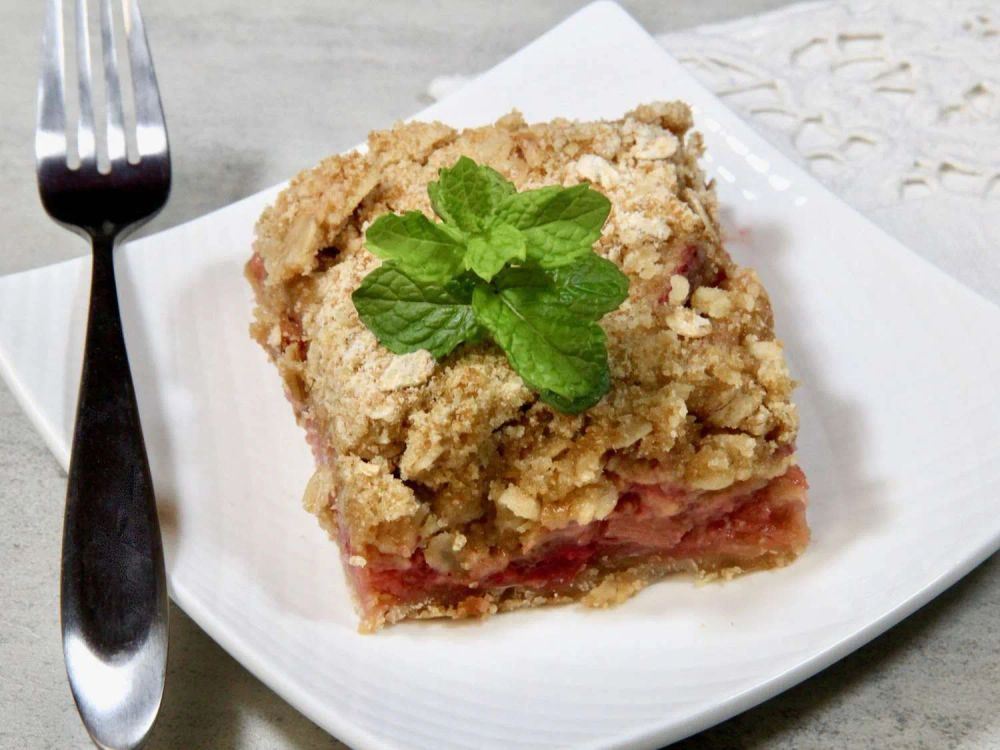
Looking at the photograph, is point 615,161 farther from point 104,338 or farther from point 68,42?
point 68,42

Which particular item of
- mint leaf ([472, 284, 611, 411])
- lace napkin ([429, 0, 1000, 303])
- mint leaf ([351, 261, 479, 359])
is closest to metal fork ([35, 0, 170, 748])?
mint leaf ([351, 261, 479, 359])

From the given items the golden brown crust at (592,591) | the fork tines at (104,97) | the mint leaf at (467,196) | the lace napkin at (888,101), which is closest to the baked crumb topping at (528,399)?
the golden brown crust at (592,591)

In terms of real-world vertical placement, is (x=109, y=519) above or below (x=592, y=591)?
above

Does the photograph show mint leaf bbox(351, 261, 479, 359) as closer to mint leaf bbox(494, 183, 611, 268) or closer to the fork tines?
mint leaf bbox(494, 183, 611, 268)

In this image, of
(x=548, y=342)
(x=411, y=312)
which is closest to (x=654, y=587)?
(x=548, y=342)

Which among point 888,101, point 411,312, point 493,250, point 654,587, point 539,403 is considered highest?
point 493,250

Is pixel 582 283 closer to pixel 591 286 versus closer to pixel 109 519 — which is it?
pixel 591 286
